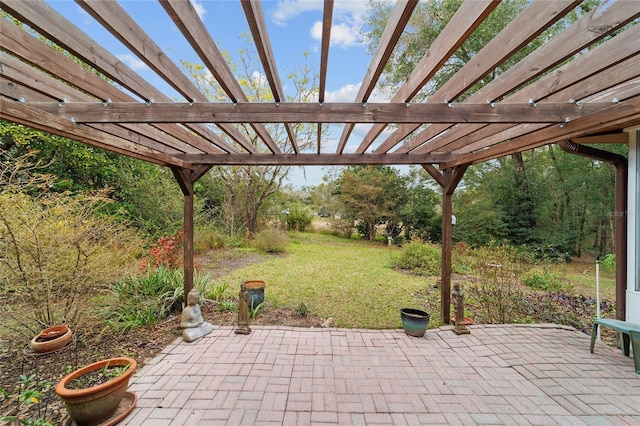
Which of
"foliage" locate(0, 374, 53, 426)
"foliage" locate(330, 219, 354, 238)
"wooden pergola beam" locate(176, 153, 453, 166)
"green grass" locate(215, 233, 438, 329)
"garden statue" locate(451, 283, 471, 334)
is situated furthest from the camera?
"foliage" locate(330, 219, 354, 238)

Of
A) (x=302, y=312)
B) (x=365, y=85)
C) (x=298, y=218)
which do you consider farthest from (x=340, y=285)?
(x=298, y=218)

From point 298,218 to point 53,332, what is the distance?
11675 millimetres

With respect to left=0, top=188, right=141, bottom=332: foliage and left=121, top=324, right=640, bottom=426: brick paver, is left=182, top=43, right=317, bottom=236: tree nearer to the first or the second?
left=0, top=188, right=141, bottom=332: foliage

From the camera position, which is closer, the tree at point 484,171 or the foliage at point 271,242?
the tree at point 484,171

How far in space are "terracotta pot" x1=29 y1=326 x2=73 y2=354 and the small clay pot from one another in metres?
0.03

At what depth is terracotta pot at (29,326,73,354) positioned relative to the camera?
2791 mm

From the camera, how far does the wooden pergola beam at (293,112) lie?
79.1 inches

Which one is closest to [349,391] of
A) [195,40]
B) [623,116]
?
[195,40]

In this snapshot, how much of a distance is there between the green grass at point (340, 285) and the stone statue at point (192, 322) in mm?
1407

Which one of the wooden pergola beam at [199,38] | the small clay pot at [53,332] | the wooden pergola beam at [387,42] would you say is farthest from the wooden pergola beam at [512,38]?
the small clay pot at [53,332]

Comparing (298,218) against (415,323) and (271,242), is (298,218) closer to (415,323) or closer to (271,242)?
(271,242)

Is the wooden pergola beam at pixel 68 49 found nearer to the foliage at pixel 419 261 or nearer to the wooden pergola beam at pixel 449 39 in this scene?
the wooden pergola beam at pixel 449 39

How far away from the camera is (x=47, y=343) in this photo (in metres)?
2.79

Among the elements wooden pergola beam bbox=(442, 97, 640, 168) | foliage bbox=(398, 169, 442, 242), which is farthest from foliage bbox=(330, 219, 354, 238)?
wooden pergola beam bbox=(442, 97, 640, 168)
